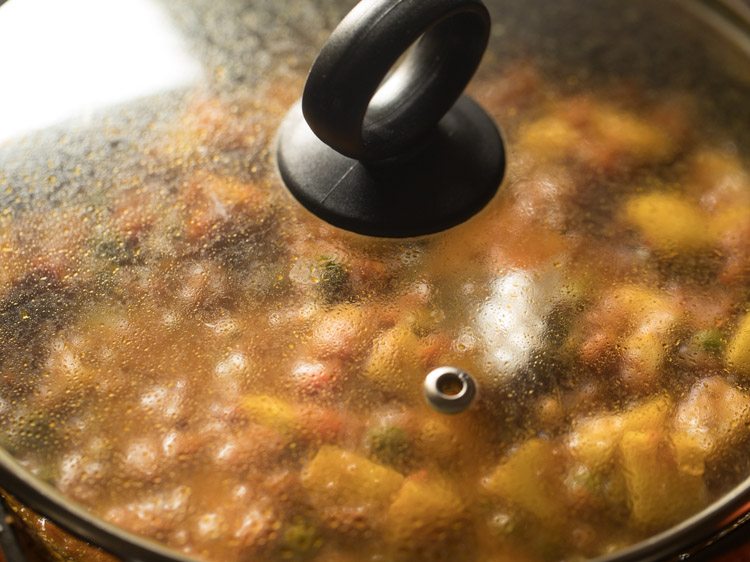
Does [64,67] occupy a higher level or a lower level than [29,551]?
higher

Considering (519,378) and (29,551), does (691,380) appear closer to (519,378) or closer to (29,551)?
(519,378)

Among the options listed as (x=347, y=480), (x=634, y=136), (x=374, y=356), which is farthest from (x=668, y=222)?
(x=347, y=480)

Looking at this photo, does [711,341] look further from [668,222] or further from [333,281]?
[333,281]

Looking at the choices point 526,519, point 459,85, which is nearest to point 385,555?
point 526,519

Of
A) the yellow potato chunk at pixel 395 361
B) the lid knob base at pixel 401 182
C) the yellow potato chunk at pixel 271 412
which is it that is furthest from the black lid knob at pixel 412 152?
the yellow potato chunk at pixel 271 412

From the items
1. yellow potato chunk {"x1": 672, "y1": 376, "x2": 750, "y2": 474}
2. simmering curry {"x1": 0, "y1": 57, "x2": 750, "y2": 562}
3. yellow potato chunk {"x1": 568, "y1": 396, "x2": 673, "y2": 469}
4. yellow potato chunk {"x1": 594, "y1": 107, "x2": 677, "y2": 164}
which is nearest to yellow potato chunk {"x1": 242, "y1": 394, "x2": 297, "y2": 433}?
simmering curry {"x1": 0, "y1": 57, "x2": 750, "y2": 562}

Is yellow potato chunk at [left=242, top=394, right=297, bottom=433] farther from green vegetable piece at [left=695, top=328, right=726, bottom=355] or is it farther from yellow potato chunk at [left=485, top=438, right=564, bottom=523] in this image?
green vegetable piece at [left=695, top=328, right=726, bottom=355]

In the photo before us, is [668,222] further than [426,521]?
Yes
